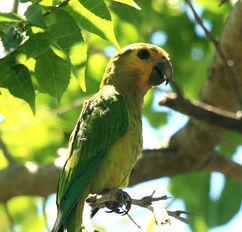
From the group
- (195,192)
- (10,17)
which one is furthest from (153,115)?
(10,17)

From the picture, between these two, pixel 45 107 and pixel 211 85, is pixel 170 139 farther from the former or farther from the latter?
pixel 45 107

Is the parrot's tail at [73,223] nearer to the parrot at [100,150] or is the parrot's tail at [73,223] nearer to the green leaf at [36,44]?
the parrot at [100,150]

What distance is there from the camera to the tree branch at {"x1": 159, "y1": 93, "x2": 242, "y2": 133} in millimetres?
5301

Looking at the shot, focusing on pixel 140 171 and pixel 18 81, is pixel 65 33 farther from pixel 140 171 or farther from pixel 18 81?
pixel 140 171

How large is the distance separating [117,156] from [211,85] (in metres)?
1.63

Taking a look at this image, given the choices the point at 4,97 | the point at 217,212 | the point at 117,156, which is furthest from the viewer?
the point at 217,212

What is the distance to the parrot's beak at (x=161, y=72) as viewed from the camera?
510 cm

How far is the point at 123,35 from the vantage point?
6258 mm

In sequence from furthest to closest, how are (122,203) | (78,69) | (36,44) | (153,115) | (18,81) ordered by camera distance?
(153,115)
(122,203)
(78,69)
(18,81)
(36,44)

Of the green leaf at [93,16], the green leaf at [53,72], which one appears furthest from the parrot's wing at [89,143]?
the green leaf at [93,16]

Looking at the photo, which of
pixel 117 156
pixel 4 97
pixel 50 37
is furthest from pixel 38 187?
pixel 50 37

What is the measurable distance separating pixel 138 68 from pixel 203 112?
2.06 feet

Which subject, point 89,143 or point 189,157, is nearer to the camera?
point 89,143

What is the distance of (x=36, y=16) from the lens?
312 cm
